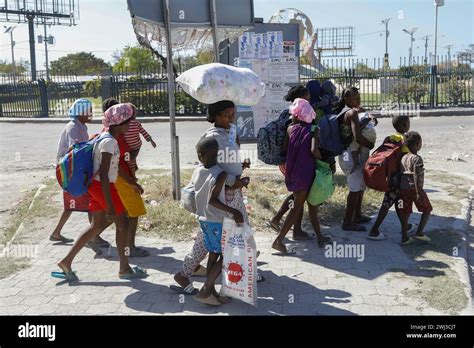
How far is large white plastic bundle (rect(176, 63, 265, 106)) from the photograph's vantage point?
14.9 feet

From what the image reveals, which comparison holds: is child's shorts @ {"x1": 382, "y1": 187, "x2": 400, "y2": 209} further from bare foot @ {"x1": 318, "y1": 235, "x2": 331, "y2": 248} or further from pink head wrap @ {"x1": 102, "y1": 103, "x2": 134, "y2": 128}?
pink head wrap @ {"x1": 102, "y1": 103, "x2": 134, "y2": 128}

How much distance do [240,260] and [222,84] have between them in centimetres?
160

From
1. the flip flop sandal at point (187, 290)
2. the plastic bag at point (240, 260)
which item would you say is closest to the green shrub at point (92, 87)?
the flip flop sandal at point (187, 290)

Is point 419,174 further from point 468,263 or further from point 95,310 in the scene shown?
point 95,310

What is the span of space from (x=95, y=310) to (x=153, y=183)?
393 centimetres

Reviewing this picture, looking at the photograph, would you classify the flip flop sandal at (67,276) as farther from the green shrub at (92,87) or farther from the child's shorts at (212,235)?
the green shrub at (92,87)

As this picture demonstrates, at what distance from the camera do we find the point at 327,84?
585 centimetres

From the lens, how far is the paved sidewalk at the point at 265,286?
13.3 feet

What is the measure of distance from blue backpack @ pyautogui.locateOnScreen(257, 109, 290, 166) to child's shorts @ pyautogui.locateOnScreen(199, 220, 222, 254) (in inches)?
63.4

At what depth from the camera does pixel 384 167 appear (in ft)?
17.3

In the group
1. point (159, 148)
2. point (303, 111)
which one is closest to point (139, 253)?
point (303, 111)

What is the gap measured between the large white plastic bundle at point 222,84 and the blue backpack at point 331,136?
0.90 m
